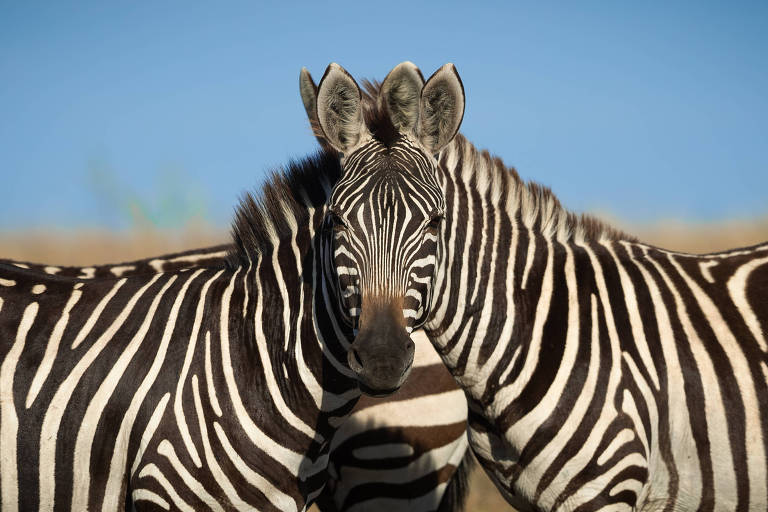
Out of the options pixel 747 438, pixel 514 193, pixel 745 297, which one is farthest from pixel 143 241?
pixel 747 438

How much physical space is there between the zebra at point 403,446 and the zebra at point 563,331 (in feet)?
3.37

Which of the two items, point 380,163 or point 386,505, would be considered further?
point 386,505

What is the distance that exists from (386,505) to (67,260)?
12207 millimetres

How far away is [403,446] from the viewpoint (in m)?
5.07

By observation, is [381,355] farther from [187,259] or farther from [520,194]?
[187,259]

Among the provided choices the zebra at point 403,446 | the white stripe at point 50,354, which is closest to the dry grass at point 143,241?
the zebra at point 403,446

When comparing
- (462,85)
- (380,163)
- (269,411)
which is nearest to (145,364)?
(269,411)

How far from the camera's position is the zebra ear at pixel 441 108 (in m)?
3.86

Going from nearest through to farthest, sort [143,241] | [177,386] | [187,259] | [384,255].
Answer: [384,255] < [177,386] < [187,259] < [143,241]

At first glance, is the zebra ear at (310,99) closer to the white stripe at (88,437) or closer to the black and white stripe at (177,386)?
the black and white stripe at (177,386)

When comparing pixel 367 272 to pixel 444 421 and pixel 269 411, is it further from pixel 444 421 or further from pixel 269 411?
pixel 444 421

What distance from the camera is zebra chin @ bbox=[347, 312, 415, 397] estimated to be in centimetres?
327

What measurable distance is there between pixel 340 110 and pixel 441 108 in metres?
0.60

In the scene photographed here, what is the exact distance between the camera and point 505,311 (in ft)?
13.2
